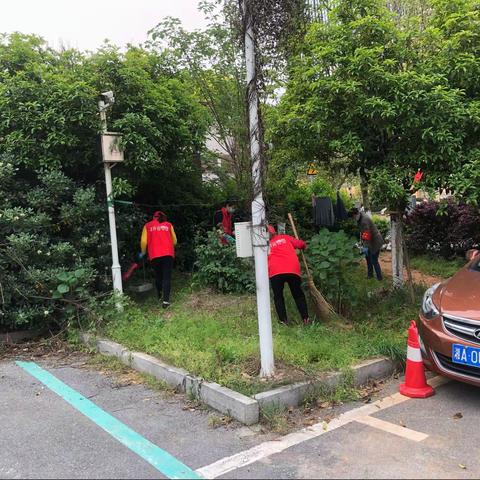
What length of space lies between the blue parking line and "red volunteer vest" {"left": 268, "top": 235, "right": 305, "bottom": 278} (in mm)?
2538

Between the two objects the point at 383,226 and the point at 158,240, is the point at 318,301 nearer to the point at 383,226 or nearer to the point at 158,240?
the point at 158,240

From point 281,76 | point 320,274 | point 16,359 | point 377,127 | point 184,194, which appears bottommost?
point 16,359

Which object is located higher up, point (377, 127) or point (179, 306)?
point (377, 127)

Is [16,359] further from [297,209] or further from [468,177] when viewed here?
[297,209]

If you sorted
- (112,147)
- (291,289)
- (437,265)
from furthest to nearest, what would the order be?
(437,265) < (112,147) < (291,289)

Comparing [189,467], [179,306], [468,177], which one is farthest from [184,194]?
[189,467]

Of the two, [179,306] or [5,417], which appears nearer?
[5,417]

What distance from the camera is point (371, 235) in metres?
10.2

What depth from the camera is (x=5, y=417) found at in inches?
173

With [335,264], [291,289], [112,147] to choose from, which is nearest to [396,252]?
[335,264]

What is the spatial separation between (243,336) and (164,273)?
7.28 feet

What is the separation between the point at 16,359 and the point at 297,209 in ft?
27.0

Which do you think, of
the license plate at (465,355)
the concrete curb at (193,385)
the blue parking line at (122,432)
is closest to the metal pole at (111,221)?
the concrete curb at (193,385)

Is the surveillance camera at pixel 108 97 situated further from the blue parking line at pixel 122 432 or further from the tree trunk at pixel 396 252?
the tree trunk at pixel 396 252
